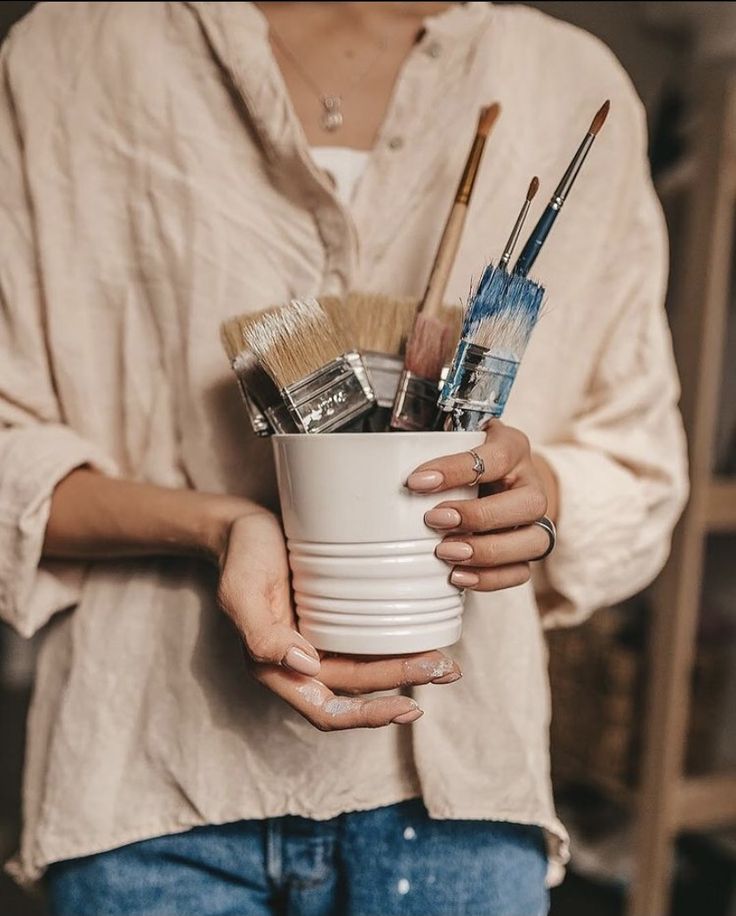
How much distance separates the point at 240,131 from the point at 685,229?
700 mm

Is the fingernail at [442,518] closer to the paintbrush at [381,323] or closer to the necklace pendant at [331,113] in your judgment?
the paintbrush at [381,323]

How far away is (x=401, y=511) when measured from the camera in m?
0.37

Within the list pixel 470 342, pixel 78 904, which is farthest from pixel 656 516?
pixel 78 904

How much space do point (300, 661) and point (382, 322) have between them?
0.17 metres

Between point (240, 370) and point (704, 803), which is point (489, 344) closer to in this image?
point (240, 370)

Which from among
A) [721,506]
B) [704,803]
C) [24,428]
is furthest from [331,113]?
[704,803]

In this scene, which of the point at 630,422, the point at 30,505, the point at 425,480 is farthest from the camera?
the point at 630,422

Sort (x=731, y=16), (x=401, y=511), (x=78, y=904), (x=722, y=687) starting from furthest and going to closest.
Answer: (x=722, y=687) < (x=731, y=16) < (x=78, y=904) < (x=401, y=511)

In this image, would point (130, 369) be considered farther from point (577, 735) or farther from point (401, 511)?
point (577, 735)

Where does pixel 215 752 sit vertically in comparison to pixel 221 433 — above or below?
below

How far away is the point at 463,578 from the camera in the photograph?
0.39 m

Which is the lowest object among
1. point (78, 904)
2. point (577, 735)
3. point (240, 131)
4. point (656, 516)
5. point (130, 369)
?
point (577, 735)

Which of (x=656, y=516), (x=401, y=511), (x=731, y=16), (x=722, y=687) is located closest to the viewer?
(x=401, y=511)

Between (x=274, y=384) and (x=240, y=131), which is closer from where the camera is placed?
(x=274, y=384)
